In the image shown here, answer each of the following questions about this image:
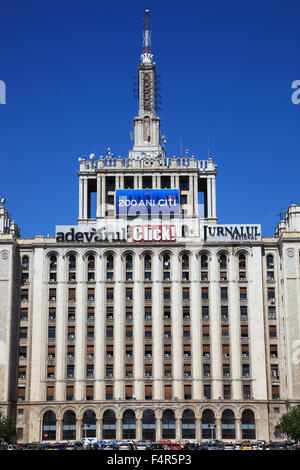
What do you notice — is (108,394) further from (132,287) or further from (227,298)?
(227,298)

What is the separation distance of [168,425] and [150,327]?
655 inches

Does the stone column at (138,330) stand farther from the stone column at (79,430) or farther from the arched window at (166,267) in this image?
the stone column at (79,430)

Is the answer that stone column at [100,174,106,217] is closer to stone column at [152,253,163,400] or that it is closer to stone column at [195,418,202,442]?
stone column at [152,253,163,400]

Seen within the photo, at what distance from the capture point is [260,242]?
124 metres

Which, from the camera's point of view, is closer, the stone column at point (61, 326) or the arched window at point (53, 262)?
the stone column at point (61, 326)

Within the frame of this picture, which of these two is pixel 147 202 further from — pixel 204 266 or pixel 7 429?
pixel 7 429

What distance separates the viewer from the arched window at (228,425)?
11631 centimetres

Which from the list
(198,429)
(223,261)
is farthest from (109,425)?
(223,261)

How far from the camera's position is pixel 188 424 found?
4596 inches

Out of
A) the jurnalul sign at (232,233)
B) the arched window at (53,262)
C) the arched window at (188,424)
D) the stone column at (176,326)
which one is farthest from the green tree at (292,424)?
the arched window at (53,262)

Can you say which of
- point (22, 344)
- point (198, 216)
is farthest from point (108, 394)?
point (198, 216)

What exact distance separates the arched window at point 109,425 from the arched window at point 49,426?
8292 mm
